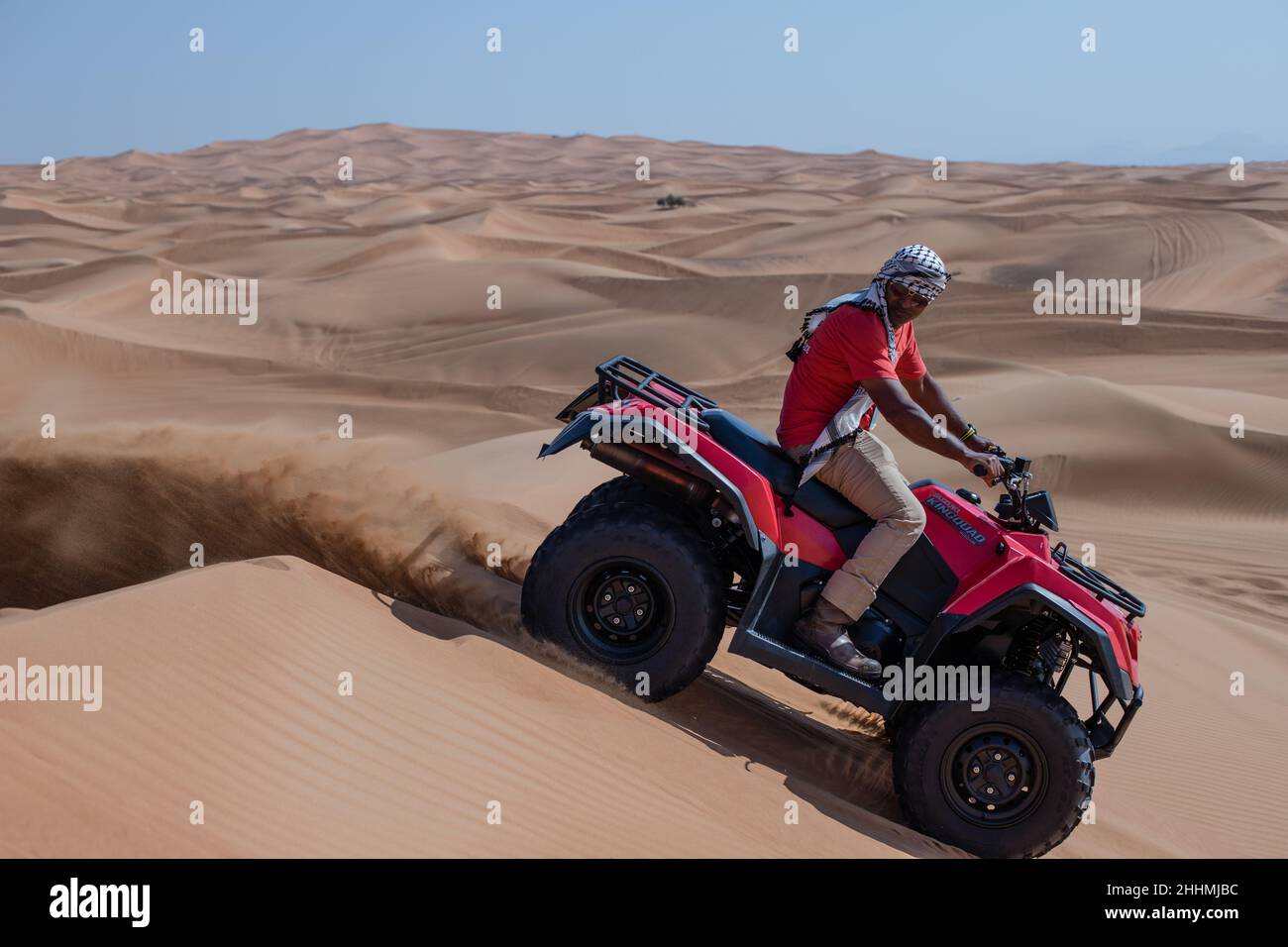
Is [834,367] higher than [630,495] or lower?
higher

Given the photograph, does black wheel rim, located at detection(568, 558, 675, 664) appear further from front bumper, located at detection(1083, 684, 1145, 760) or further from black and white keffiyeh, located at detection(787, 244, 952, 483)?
front bumper, located at detection(1083, 684, 1145, 760)

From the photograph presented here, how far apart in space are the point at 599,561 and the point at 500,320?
63.8ft

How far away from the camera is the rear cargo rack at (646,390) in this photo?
555 cm

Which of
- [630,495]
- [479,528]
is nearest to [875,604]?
[630,495]

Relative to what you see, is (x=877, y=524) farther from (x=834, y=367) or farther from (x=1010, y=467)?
(x=834, y=367)

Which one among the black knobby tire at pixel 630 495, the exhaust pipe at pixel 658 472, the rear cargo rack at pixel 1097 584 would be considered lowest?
the rear cargo rack at pixel 1097 584

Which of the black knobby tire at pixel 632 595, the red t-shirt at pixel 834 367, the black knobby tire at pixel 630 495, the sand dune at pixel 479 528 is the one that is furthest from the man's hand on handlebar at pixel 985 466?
the sand dune at pixel 479 528

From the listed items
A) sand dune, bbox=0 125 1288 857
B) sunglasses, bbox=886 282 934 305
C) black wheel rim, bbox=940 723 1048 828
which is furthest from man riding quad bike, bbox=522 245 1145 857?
sand dune, bbox=0 125 1288 857

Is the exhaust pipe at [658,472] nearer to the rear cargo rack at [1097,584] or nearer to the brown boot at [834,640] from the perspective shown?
the brown boot at [834,640]

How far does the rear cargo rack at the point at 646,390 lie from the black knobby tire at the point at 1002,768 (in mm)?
1669

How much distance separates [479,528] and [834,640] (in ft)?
8.68

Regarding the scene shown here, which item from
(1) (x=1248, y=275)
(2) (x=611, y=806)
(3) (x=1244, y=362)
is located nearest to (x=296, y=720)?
(2) (x=611, y=806)

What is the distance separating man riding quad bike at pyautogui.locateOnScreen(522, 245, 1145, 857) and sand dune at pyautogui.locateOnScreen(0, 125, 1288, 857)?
1.01 feet

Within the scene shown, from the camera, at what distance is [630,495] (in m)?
5.69
